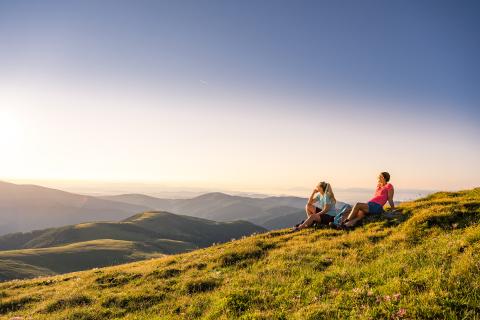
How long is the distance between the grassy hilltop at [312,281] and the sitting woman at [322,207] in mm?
1276

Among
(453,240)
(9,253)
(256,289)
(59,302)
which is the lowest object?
(9,253)

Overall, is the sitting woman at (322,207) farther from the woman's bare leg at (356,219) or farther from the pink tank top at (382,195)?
the pink tank top at (382,195)

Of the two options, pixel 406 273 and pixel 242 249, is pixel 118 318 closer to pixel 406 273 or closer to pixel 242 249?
pixel 242 249

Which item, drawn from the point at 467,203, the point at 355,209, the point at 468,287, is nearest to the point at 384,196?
the point at 355,209

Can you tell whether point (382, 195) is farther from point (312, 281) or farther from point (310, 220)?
point (312, 281)

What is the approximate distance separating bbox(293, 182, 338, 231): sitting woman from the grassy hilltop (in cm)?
128

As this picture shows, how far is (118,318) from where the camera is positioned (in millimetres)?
12961

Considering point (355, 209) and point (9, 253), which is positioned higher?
point (355, 209)

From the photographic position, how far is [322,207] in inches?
879

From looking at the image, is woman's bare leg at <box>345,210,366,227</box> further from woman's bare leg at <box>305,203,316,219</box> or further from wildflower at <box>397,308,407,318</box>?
wildflower at <box>397,308,407,318</box>

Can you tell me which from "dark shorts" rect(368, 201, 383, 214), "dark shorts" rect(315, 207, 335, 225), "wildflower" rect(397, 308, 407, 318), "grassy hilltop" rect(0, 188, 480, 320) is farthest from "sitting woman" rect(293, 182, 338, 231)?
"wildflower" rect(397, 308, 407, 318)

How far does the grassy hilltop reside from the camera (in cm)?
922

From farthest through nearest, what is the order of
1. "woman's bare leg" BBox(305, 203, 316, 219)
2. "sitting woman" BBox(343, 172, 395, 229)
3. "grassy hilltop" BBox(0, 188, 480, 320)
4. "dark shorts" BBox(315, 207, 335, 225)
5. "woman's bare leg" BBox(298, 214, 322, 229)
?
"woman's bare leg" BBox(305, 203, 316, 219), "woman's bare leg" BBox(298, 214, 322, 229), "dark shorts" BBox(315, 207, 335, 225), "sitting woman" BBox(343, 172, 395, 229), "grassy hilltop" BBox(0, 188, 480, 320)

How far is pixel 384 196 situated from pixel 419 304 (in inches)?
535
